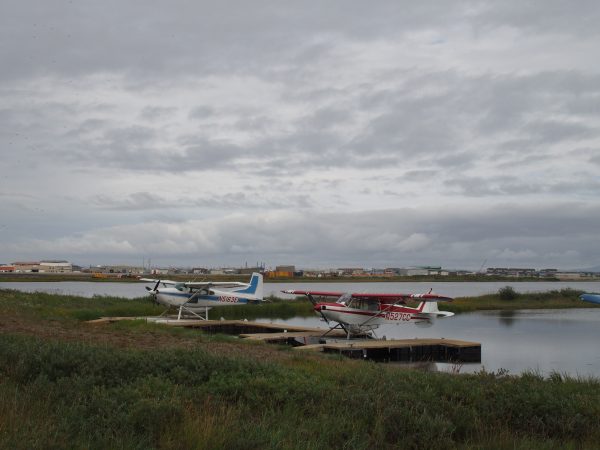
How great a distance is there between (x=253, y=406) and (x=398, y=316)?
1919 centimetres

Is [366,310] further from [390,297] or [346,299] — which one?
[390,297]

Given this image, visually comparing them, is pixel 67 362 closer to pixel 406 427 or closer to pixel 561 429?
pixel 406 427

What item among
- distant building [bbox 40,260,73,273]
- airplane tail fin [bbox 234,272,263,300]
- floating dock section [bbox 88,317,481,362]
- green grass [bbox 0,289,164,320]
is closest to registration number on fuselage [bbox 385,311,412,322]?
floating dock section [bbox 88,317,481,362]

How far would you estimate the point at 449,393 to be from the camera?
304 inches

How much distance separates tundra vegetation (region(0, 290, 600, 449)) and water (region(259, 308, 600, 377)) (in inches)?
199

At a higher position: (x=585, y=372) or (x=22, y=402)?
(x=22, y=402)

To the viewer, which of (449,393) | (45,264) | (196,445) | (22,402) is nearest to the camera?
(196,445)

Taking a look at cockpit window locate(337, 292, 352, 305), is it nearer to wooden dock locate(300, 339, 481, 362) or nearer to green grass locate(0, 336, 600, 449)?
wooden dock locate(300, 339, 481, 362)

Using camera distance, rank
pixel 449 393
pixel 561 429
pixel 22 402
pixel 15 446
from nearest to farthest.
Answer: pixel 15 446
pixel 22 402
pixel 561 429
pixel 449 393

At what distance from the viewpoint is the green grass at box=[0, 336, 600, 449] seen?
559 centimetres

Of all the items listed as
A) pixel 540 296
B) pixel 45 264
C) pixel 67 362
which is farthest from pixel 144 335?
pixel 45 264

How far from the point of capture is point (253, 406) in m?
7.12

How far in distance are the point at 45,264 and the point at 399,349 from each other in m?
179

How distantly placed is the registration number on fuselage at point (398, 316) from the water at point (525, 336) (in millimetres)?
2819
